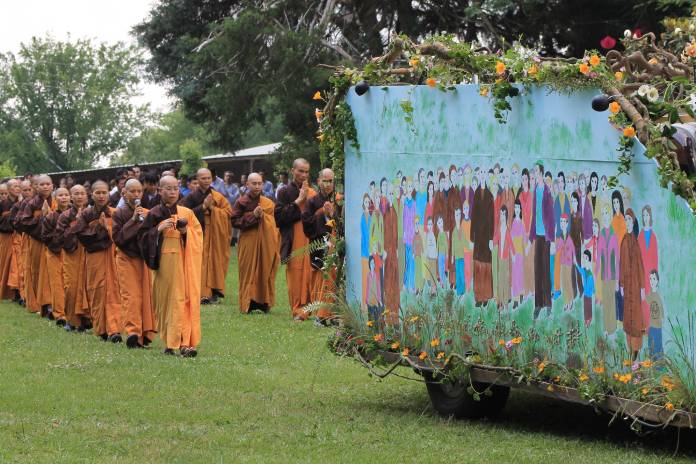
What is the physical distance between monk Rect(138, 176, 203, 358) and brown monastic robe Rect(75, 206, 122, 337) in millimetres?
2256

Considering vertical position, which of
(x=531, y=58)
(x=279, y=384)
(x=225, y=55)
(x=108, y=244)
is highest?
(x=225, y=55)

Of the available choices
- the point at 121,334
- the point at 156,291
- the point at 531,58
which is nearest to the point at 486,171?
the point at 531,58

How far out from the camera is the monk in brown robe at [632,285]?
8.16m

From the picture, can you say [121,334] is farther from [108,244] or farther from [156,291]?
[156,291]

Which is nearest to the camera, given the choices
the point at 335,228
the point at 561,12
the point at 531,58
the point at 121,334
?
the point at 531,58

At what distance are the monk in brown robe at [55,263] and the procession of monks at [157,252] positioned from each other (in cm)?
1

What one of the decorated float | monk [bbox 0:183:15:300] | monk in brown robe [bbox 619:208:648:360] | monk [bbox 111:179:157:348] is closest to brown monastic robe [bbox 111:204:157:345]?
monk [bbox 111:179:157:348]

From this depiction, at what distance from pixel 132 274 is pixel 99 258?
5.03ft

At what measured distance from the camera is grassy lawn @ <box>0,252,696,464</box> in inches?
352

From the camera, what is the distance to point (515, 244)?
9320mm

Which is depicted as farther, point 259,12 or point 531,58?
point 259,12

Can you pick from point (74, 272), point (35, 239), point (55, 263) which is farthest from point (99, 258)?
point (35, 239)

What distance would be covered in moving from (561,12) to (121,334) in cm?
1385

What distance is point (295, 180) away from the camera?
18938 mm
